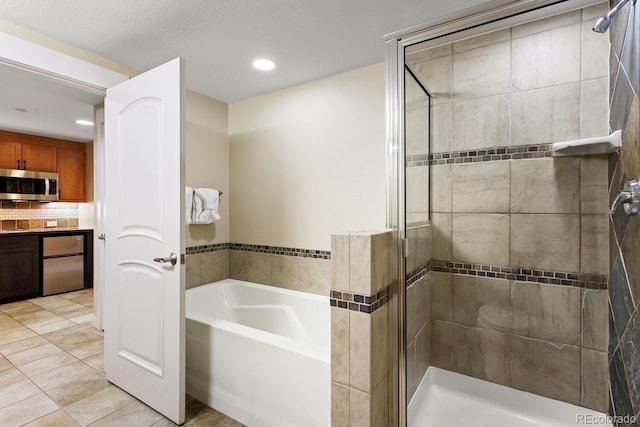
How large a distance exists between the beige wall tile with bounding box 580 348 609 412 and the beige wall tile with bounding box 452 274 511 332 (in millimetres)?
390

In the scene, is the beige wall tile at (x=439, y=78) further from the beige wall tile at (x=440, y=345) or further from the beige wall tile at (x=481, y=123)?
the beige wall tile at (x=440, y=345)

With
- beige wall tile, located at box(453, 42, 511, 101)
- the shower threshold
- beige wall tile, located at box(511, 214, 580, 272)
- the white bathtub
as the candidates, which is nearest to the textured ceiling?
beige wall tile, located at box(453, 42, 511, 101)

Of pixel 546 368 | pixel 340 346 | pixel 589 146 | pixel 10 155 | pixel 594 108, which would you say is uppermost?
pixel 10 155

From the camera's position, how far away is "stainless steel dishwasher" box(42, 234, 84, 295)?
14.3ft

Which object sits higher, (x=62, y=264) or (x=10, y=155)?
(x=10, y=155)

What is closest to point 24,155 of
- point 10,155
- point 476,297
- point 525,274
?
point 10,155

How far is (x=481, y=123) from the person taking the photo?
2.02 metres

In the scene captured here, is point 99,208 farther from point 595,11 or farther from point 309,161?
point 595,11

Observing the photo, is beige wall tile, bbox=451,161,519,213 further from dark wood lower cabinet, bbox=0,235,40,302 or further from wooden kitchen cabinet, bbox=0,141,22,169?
wooden kitchen cabinet, bbox=0,141,22,169

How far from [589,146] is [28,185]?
607 centimetres

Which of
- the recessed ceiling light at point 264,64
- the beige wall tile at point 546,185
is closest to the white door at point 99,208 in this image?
the recessed ceiling light at point 264,64

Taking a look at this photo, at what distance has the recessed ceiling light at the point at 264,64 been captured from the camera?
2379mm

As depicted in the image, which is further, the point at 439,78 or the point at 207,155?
the point at 207,155

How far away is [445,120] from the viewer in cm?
212
